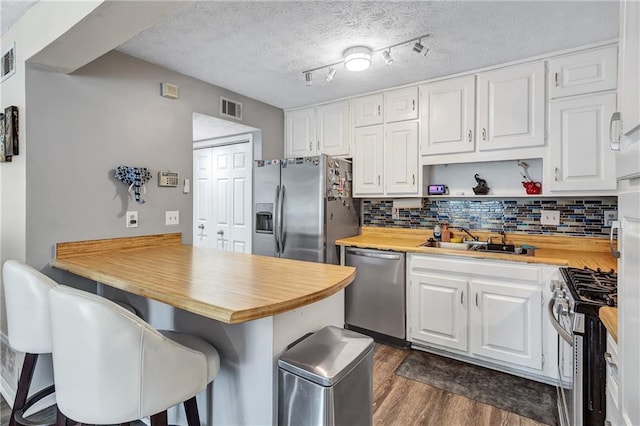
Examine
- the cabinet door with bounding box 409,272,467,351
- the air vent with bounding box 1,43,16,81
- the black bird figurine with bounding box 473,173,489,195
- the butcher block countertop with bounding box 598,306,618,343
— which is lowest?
the cabinet door with bounding box 409,272,467,351

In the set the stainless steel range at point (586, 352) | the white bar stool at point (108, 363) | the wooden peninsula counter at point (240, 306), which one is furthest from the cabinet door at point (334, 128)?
the white bar stool at point (108, 363)

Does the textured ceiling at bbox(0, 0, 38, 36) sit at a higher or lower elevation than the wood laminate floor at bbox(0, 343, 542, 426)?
higher

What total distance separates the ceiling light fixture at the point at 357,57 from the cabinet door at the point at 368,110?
873mm

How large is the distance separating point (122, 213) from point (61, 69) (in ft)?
3.20

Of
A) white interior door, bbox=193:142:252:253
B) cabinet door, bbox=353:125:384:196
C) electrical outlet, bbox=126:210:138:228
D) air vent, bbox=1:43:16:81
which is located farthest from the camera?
white interior door, bbox=193:142:252:253

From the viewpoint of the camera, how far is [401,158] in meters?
3.05

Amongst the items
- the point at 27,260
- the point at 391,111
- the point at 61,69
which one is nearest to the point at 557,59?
the point at 391,111

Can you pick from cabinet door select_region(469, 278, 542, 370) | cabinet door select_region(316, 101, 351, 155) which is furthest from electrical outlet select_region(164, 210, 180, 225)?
cabinet door select_region(469, 278, 542, 370)

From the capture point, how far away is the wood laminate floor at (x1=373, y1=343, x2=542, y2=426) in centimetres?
188

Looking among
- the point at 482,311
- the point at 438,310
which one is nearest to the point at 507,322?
the point at 482,311

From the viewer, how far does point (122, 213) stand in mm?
2328

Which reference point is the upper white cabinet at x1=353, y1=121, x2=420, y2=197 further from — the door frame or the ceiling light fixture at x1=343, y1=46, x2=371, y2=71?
the door frame

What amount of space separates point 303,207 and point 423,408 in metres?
1.85

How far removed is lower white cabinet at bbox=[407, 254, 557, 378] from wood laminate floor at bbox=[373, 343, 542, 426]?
309mm
